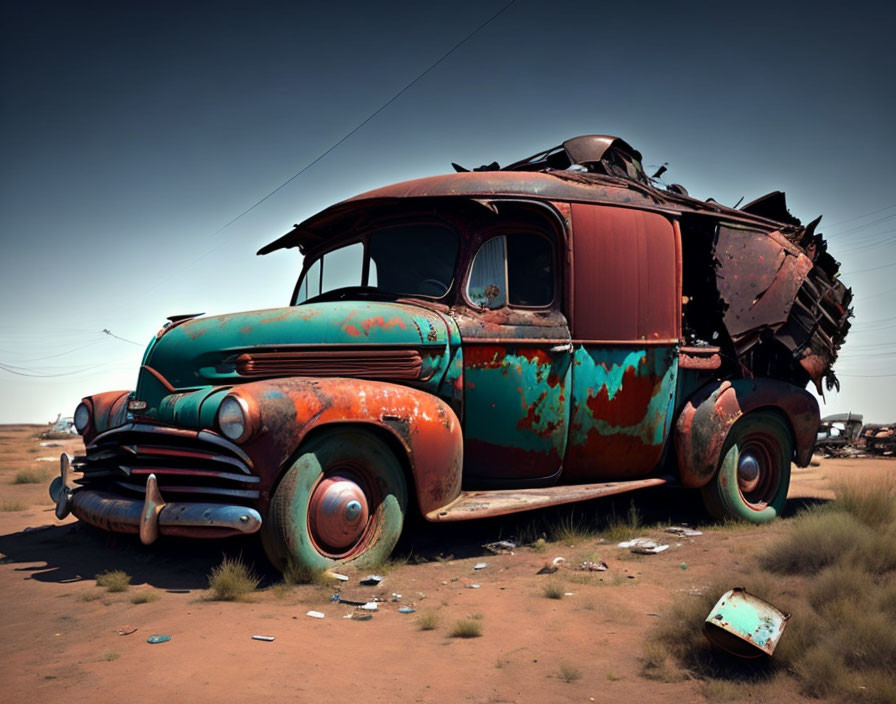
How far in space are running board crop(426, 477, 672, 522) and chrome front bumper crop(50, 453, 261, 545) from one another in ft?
4.41

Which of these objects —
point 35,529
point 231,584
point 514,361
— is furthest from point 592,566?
point 35,529

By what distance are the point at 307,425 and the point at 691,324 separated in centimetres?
437

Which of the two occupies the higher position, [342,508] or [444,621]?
[342,508]

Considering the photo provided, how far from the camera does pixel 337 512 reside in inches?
190

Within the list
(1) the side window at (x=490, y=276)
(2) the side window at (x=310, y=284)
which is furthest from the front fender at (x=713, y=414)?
(2) the side window at (x=310, y=284)

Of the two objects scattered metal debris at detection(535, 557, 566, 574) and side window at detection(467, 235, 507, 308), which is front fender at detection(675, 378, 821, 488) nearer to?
scattered metal debris at detection(535, 557, 566, 574)

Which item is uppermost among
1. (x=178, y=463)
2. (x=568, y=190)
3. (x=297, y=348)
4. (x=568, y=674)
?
(x=568, y=190)

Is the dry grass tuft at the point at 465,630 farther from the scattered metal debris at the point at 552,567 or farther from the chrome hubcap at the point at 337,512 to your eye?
the scattered metal debris at the point at 552,567

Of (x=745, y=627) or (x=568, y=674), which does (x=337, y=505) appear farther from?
(x=745, y=627)

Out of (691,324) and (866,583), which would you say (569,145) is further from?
(866,583)

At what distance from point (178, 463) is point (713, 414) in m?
4.50

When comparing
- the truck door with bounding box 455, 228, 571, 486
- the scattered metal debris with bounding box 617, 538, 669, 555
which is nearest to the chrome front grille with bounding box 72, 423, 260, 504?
the truck door with bounding box 455, 228, 571, 486

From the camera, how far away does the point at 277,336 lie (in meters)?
5.18

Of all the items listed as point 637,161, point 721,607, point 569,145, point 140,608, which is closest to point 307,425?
point 140,608
